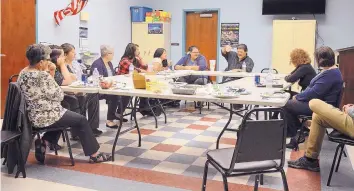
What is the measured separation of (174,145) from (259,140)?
2078 millimetres

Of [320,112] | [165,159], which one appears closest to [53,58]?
[165,159]

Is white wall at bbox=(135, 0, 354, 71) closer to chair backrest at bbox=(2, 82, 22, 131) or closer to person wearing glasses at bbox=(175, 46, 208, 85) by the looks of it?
person wearing glasses at bbox=(175, 46, 208, 85)

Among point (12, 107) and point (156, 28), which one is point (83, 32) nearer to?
point (156, 28)

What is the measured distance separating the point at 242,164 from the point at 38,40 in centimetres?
454

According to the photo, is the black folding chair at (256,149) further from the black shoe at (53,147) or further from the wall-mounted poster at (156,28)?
the wall-mounted poster at (156,28)

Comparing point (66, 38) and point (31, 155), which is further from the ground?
point (66, 38)

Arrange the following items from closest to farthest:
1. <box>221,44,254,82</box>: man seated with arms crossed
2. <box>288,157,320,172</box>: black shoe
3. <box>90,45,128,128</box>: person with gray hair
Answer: <box>288,157,320,172</box>: black shoe, <box>90,45,128,128</box>: person with gray hair, <box>221,44,254,82</box>: man seated with arms crossed

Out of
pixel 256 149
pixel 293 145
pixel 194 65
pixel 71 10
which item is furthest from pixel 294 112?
pixel 71 10

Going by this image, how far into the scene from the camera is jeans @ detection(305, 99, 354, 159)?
9.54 ft

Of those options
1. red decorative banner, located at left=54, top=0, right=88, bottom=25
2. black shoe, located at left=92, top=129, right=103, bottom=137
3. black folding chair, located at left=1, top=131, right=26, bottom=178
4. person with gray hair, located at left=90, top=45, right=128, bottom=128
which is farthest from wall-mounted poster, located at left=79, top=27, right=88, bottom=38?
black folding chair, located at left=1, top=131, right=26, bottom=178

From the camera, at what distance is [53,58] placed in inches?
153

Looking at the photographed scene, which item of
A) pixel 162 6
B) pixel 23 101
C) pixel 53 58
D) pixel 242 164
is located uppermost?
pixel 162 6

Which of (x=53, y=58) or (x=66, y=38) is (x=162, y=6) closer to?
(x=66, y=38)

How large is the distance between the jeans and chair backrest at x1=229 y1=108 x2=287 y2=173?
1.04 m
